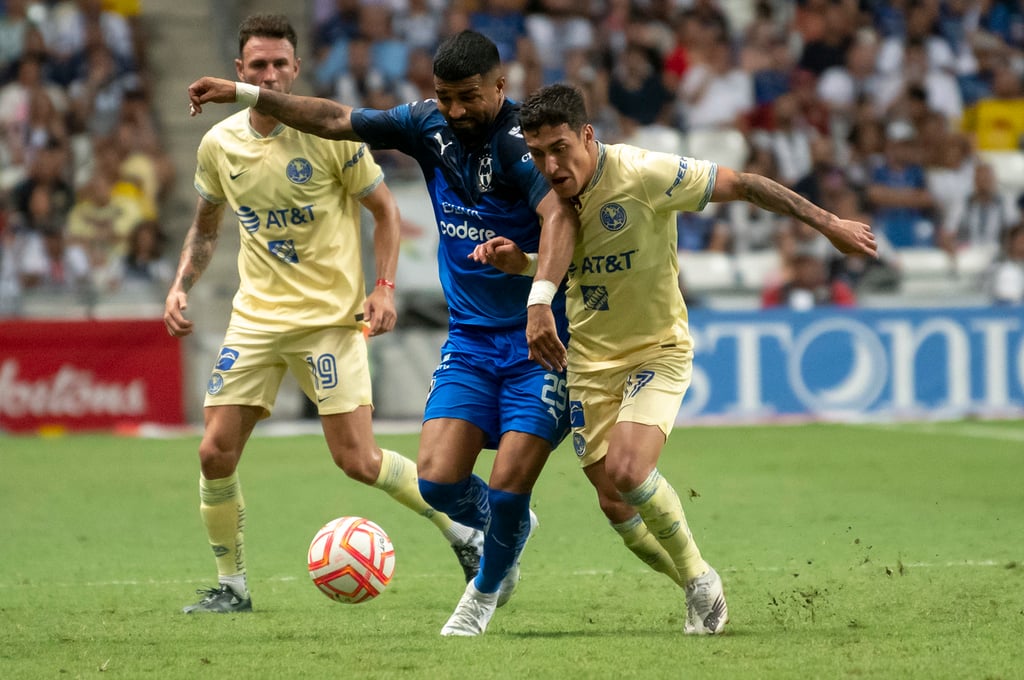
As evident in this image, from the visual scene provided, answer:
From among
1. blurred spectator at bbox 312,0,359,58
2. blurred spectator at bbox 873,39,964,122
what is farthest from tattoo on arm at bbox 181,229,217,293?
blurred spectator at bbox 873,39,964,122

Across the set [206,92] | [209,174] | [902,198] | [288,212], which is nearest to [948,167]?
[902,198]

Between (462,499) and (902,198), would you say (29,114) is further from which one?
(462,499)

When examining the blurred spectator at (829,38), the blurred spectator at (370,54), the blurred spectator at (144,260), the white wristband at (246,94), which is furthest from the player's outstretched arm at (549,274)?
the blurred spectator at (829,38)

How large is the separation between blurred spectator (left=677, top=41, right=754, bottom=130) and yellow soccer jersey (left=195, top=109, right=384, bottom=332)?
36.7 feet

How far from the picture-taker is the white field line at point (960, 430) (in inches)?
529

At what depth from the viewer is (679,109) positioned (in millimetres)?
17641

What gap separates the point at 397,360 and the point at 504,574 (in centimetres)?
914

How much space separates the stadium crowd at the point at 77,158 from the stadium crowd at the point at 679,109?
2cm

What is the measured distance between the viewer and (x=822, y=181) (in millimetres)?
16766

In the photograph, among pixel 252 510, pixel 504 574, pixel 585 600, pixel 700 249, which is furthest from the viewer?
pixel 700 249

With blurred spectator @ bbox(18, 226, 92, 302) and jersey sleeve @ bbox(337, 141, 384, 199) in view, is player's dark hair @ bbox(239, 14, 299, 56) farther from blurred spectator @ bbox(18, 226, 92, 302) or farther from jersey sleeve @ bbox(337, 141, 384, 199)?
blurred spectator @ bbox(18, 226, 92, 302)

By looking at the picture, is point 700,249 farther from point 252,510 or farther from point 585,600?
point 585,600

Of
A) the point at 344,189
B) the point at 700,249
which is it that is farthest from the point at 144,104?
the point at 344,189

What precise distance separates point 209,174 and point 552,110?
7.05ft
